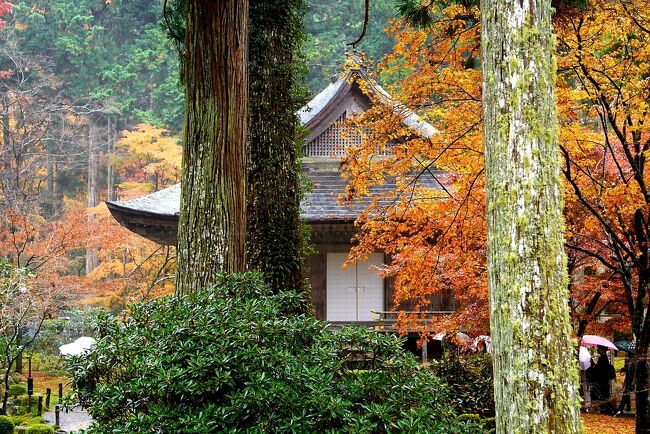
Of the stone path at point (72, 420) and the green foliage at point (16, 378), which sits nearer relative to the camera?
the stone path at point (72, 420)

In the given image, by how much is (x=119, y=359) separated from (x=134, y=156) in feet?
79.6

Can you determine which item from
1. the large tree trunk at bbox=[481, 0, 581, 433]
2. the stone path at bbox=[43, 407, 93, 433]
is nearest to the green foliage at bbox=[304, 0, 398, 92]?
the stone path at bbox=[43, 407, 93, 433]

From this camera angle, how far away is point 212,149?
568 cm

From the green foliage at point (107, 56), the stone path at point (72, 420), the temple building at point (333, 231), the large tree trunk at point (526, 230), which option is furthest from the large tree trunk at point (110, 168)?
the large tree trunk at point (526, 230)

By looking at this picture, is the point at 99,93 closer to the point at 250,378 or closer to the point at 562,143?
the point at 562,143

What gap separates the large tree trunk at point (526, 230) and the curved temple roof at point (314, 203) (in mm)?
11458

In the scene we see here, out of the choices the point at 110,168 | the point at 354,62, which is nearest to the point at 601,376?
the point at 354,62

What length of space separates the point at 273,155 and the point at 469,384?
3.63 metres

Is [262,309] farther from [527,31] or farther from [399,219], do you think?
[399,219]

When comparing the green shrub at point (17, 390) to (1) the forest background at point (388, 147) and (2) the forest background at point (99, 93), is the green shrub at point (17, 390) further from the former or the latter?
(2) the forest background at point (99, 93)

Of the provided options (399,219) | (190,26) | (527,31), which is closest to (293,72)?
(190,26)

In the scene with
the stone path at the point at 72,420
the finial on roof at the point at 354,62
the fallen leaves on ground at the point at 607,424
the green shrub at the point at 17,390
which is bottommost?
the stone path at the point at 72,420

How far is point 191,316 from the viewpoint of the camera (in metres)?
4.17

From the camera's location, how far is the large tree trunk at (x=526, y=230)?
10.5ft
